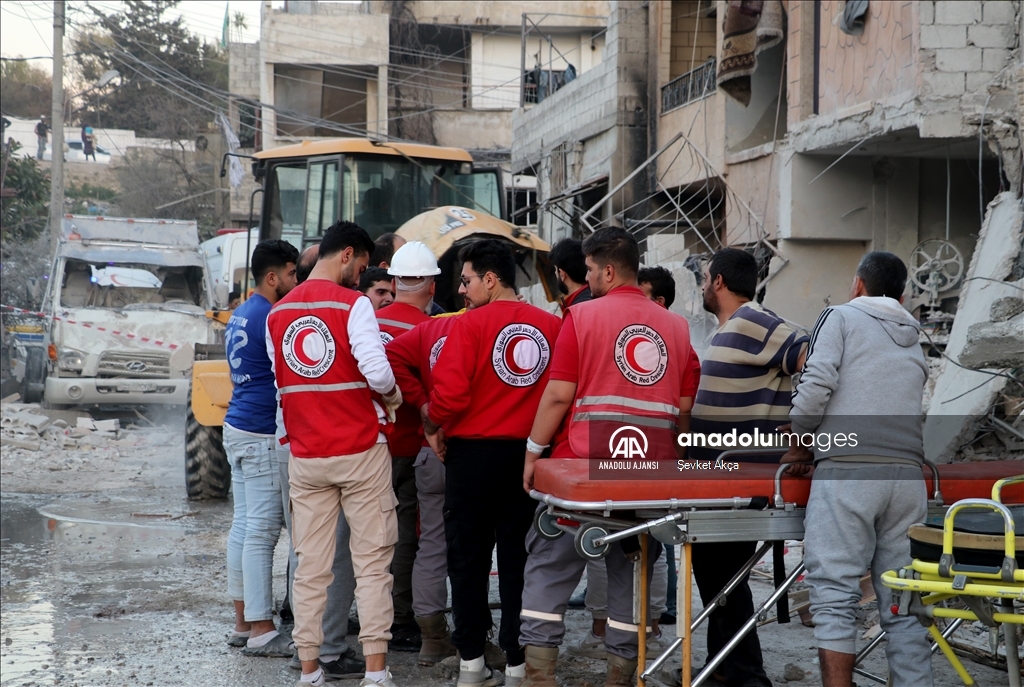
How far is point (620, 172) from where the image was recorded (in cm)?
1491

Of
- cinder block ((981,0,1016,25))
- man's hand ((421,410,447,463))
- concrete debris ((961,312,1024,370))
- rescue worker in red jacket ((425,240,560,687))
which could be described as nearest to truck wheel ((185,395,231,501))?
man's hand ((421,410,447,463))

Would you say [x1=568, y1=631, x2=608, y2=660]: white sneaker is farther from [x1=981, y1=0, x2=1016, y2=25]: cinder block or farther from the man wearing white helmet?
[x1=981, y1=0, x2=1016, y2=25]: cinder block

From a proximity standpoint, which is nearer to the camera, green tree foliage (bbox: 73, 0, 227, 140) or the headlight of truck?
the headlight of truck

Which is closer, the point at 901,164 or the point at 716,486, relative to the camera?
the point at 716,486

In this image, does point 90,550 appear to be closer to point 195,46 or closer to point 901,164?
point 901,164

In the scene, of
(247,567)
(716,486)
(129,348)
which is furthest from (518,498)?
(129,348)

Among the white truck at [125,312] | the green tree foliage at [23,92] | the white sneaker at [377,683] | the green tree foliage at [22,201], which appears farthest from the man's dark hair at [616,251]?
the green tree foliage at [23,92]

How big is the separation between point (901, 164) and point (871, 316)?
745 cm

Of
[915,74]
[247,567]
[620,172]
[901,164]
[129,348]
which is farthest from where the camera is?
[620,172]

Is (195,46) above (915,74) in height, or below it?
above

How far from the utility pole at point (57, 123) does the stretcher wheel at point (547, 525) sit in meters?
16.4

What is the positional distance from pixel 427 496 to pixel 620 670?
4.26 feet

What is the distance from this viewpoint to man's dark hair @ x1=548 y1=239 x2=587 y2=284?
5164 mm

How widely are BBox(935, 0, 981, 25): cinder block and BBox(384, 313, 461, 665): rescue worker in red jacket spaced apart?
602 centimetres
